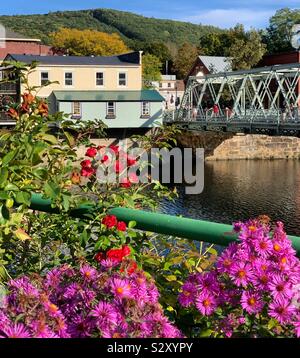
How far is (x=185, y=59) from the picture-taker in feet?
244

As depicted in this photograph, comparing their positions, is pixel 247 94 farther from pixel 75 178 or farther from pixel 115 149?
pixel 75 178

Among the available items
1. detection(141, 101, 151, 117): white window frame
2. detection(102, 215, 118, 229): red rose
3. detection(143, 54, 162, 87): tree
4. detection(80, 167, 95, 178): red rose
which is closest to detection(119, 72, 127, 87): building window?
detection(141, 101, 151, 117): white window frame

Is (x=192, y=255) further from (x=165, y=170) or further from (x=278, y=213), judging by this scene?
(x=165, y=170)

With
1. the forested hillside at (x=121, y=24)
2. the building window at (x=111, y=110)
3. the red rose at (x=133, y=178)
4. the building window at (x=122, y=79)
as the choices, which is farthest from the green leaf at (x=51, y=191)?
the forested hillside at (x=121, y=24)

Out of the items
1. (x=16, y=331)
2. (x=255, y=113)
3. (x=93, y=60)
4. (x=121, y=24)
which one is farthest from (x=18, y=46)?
(x=121, y=24)

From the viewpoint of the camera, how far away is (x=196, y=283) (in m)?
1.53

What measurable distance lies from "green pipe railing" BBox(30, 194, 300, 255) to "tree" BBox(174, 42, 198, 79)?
70909 millimetres

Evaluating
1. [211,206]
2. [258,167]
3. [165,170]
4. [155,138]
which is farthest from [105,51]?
[155,138]

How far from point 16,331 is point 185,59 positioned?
246 ft

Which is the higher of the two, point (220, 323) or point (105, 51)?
point (105, 51)

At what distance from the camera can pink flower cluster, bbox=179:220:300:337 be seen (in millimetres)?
1369

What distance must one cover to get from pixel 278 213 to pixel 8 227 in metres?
21.0

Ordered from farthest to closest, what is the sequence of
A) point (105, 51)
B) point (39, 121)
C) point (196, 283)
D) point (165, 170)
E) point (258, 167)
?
point (105, 51) < point (258, 167) < point (165, 170) < point (39, 121) < point (196, 283)

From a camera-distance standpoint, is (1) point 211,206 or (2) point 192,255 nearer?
(2) point 192,255
